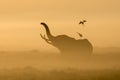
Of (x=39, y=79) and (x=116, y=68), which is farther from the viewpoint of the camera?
(x=116, y=68)

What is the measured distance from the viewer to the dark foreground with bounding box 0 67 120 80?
3203 cm

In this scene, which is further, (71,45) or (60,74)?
(71,45)

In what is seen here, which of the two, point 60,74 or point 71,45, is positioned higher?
point 71,45

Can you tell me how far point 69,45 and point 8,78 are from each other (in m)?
9.49

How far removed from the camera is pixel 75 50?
133 feet

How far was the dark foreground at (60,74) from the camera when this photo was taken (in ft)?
105

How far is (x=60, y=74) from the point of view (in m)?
33.4

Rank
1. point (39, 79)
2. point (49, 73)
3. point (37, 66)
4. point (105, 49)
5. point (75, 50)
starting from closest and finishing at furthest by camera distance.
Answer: point (39, 79), point (49, 73), point (37, 66), point (75, 50), point (105, 49)

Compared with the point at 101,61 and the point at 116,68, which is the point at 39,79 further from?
the point at 101,61

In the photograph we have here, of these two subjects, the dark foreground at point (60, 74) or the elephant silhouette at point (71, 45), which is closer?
the dark foreground at point (60, 74)

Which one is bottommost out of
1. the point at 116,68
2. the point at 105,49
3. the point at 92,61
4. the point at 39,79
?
the point at 39,79

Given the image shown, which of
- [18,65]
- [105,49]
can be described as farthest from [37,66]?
[105,49]

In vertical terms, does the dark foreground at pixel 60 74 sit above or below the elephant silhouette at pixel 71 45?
below

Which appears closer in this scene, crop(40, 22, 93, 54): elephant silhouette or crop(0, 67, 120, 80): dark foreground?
crop(0, 67, 120, 80): dark foreground
